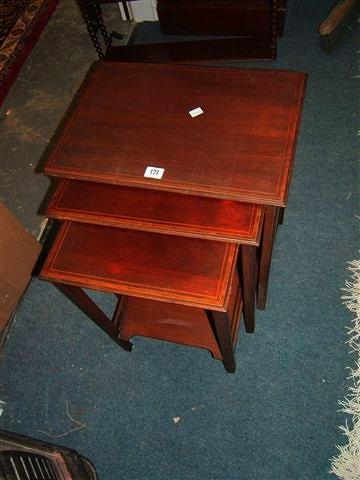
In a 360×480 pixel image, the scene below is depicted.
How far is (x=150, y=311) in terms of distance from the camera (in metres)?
1.61

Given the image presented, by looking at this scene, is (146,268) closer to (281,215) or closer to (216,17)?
(281,215)

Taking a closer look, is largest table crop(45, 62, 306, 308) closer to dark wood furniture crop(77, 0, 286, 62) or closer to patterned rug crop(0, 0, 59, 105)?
dark wood furniture crop(77, 0, 286, 62)

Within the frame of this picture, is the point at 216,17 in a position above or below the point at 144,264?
above

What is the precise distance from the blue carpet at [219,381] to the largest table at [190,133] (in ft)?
1.29

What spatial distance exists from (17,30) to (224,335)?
3.28 m

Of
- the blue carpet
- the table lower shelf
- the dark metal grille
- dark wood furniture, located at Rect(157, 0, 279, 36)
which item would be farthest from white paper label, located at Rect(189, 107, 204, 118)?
dark wood furniture, located at Rect(157, 0, 279, 36)

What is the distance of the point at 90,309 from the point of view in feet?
4.64

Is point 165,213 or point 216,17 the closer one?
point 165,213

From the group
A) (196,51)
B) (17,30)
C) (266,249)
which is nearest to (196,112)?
(266,249)

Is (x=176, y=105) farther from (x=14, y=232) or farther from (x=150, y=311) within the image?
(x=14, y=232)

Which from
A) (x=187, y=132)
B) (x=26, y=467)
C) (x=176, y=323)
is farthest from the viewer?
(x=176, y=323)

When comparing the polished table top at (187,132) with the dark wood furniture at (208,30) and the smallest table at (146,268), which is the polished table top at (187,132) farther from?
the dark wood furniture at (208,30)

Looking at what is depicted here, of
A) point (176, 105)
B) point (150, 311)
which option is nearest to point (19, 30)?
point (176, 105)

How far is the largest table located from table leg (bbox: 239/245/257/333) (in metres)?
0.12
